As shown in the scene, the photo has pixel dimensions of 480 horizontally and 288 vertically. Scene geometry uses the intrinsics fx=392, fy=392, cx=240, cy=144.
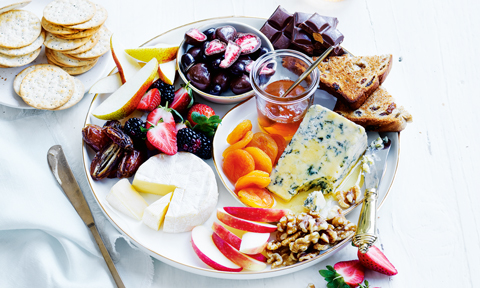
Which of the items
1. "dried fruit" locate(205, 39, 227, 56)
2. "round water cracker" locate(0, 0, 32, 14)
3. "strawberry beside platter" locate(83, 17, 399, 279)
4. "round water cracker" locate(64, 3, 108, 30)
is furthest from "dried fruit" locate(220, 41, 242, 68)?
"round water cracker" locate(0, 0, 32, 14)

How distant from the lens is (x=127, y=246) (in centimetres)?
188

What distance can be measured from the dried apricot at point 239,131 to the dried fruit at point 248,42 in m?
0.40

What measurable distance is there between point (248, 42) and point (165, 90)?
20.4 inches

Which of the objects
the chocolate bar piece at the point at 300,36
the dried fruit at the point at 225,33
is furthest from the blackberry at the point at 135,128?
the chocolate bar piece at the point at 300,36

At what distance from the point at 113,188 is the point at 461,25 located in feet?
7.84

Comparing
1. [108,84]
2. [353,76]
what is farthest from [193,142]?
[353,76]

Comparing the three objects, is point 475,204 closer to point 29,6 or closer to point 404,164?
point 404,164

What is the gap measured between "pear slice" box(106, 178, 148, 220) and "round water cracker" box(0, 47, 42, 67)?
978mm

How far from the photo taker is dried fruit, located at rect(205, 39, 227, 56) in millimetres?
2074

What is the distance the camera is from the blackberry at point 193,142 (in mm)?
1901

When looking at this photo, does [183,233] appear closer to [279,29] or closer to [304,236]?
[304,236]

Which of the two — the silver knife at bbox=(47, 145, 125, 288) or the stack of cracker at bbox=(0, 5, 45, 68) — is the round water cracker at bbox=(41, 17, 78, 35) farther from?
the silver knife at bbox=(47, 145, 125, 288)

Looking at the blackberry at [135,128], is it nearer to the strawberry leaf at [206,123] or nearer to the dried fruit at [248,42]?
the strawberry leaf at [206,123]

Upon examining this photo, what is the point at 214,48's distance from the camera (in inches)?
81.8
